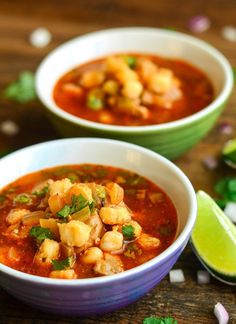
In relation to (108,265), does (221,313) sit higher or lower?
lower

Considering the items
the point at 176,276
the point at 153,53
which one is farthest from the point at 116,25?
the point at 176,276

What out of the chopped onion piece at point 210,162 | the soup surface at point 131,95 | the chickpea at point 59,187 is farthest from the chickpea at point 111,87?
the chickpea at point 59,187

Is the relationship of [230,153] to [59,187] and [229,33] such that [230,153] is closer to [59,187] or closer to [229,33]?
[59,187]

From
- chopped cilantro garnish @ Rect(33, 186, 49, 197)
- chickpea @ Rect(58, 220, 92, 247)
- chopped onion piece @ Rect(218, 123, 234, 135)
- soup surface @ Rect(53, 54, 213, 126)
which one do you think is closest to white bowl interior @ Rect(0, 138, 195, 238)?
chopped cilantro garnish @ Rect(33, 186, 49, 197)

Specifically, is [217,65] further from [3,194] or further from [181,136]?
[3,194]

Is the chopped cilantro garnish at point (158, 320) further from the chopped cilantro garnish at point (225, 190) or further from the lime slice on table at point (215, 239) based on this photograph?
the chopped cilantro garnish at point (225, 190)

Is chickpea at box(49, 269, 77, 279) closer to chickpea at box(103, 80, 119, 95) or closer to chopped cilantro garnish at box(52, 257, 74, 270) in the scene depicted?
chopped cilantro garnish at box(52, 257, 74, 270)

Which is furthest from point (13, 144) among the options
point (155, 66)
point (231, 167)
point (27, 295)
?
point (27, 295)
